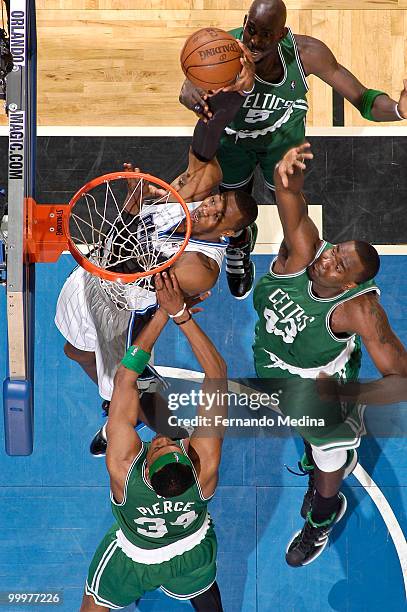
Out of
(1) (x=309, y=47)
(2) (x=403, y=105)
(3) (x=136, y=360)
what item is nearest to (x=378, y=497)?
(3) (x=136, y=360)

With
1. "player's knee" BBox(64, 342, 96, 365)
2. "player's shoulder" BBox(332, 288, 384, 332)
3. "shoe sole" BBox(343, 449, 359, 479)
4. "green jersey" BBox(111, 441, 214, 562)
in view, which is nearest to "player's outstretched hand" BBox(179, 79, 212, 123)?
"player's shoulder" BBox(332, 288, 384, 332)

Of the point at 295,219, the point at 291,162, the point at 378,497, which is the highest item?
the point at 291,162

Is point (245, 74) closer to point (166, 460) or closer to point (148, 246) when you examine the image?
point (148, 246)

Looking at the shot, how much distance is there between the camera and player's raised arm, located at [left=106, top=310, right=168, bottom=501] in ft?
15.6

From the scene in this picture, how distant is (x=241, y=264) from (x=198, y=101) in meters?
1.09

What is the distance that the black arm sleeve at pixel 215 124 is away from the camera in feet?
15.4

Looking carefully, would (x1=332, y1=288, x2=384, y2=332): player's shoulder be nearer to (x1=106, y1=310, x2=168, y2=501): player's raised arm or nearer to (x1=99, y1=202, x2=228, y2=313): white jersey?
(x1=99, y1=202, x2=228, y2=313): white jersey

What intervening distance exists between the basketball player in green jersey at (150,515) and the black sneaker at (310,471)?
0.66 meters

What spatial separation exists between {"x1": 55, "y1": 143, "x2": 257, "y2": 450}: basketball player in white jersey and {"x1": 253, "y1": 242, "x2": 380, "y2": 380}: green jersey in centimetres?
37

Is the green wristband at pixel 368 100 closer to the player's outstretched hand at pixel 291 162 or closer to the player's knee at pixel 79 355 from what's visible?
the player's outstretched hand at pixel 291 162

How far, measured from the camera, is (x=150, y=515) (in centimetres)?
471

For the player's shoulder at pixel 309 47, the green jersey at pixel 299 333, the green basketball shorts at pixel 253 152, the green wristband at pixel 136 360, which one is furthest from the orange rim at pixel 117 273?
the player's shoulder at pixel 309 47

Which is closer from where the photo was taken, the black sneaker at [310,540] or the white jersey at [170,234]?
the white jersey at [170,234]

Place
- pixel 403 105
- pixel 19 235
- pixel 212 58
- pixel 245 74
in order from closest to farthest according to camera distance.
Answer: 1. pixel 19 235
2. pixel 212 58
3. pixel 245 74
4. pixel 403 105
